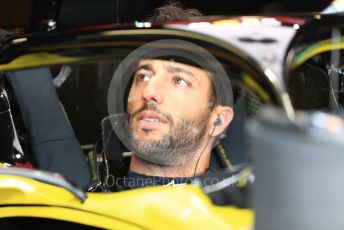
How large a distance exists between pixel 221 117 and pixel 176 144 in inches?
4.8

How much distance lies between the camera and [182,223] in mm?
1351

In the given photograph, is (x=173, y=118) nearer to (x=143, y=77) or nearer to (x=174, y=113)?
(x=174, y=113)

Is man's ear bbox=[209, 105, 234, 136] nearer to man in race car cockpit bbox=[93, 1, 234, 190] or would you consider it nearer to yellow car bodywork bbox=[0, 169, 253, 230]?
man in race car cockpit bbox=[93, 1, 234, 190]

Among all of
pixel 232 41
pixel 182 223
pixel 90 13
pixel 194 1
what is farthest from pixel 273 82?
pixel 194 1

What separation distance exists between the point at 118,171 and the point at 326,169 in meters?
1.00

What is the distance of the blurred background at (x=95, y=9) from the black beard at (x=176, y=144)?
607mm

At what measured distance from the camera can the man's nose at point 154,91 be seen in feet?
5.41

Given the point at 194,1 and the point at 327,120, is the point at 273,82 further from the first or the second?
the point at 194,1

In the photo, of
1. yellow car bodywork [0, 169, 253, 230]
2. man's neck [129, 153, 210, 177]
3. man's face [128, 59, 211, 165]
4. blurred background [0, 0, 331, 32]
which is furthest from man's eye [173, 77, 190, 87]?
blurred background [0, 0, 331, 32]

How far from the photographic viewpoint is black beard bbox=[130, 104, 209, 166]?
165cm

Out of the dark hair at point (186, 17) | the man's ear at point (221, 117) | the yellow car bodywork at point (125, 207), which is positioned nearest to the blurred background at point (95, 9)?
the dark hair at point (186, 17)

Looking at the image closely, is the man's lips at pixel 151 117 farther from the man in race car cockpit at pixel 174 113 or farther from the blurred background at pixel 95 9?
the blurred background at pixel 95 9

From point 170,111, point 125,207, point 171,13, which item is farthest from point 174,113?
point 171,13

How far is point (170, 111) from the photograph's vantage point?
1.63 m
